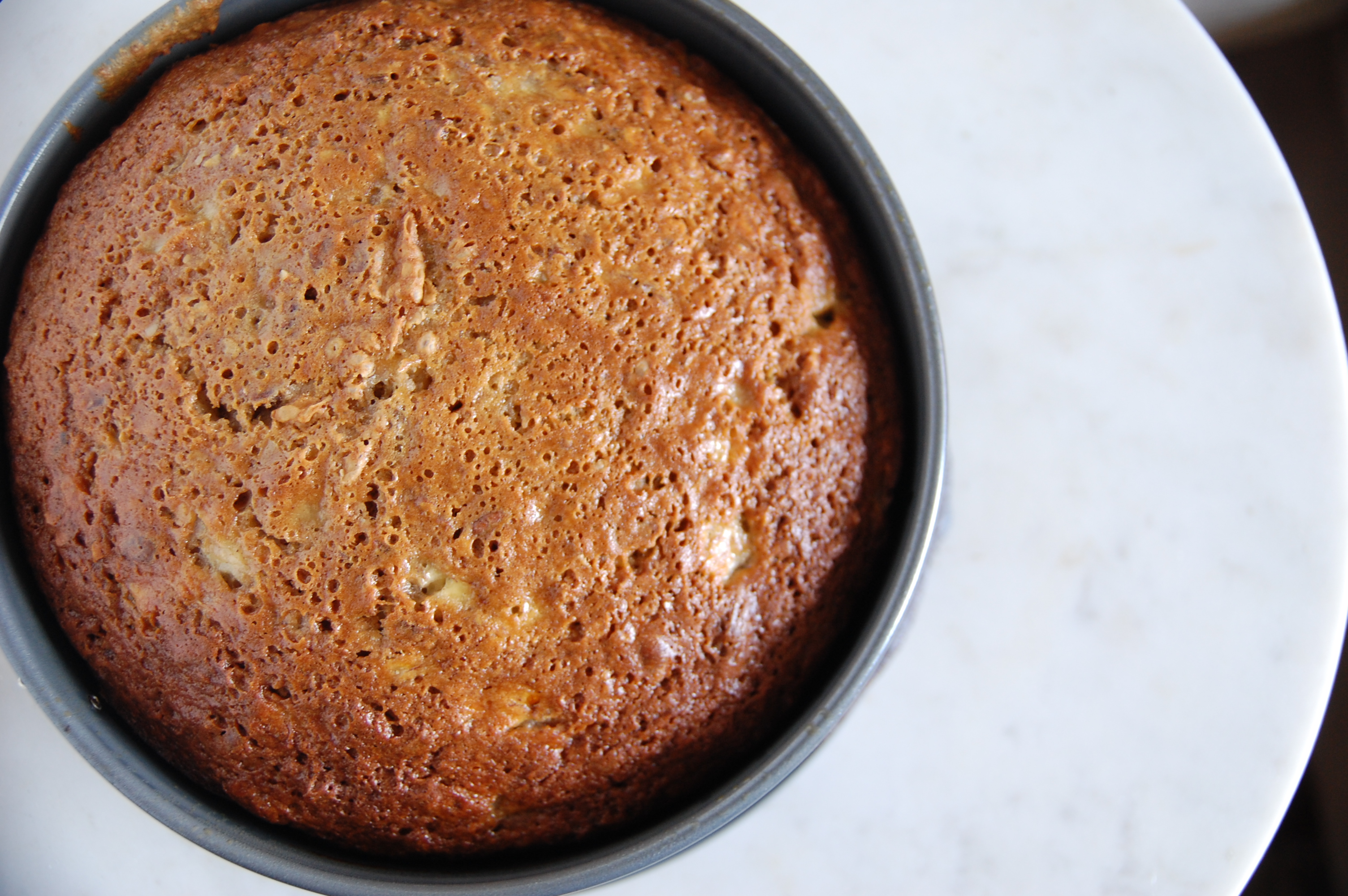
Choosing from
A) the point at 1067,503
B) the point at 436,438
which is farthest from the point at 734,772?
the point at 1067,503

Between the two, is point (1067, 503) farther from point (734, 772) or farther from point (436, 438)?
point (436, 438)

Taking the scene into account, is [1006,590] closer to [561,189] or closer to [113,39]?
[561,189]

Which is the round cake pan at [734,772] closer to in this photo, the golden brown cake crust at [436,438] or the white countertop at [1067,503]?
the golden brown cake crust at [436,438]

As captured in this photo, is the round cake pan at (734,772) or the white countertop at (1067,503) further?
the white countertop at (1067,503)

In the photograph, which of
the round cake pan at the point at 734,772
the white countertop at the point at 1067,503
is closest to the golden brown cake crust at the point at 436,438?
the round cake pan at the point at 734,772

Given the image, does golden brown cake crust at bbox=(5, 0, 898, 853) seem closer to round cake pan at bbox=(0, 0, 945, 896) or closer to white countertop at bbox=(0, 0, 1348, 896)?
round cake pan at bbox=(0, 0, 945, 896)

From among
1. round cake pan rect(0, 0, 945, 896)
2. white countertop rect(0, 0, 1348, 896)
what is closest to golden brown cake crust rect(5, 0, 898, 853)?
round cake pan rect(0, 0, 945, 896)

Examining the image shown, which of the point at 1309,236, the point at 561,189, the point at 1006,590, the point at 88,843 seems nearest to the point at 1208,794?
the point at 1006,590
